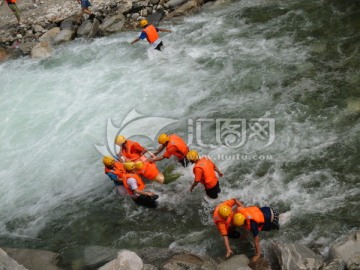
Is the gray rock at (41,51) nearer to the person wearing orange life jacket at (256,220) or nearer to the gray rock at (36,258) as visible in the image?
the gray rock at (36,258)

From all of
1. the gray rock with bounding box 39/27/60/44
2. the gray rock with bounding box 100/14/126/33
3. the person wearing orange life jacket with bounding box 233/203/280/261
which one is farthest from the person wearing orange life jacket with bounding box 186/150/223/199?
the gray rock with bounding box 39/27/60/44

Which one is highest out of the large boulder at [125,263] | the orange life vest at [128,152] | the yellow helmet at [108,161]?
the yellow helmet at [108,161]

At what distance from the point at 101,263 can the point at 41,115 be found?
250 inches

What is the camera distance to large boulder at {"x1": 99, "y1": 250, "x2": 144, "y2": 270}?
631 centimetres

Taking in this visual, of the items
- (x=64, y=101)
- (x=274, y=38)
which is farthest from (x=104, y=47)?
(x=274, y=38)

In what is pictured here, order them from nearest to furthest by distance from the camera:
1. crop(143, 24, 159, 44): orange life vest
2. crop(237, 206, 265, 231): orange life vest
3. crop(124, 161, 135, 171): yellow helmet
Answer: crop(237, 206, 265, 231): orange life vest < crop(124, 161, 135, 171): yellow helmet < crop(143, 24, 159, 44): orange life vest

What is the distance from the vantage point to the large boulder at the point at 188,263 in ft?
20.5

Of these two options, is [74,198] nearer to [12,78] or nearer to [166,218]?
[166,218]

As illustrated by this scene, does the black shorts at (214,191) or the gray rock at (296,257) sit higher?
the black shorts at (214,191)

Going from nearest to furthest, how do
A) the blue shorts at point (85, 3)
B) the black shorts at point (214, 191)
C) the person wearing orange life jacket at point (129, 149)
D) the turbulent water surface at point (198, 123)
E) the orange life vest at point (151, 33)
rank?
1. the black shorts at point (214, 191)
2. the turbulent water surface at point (198, 123)
3. the person wearing orange life jacket at point (129, 149)
4. the orange life vest at point (151, 33)
5. the blue shorts at point (85, 3)

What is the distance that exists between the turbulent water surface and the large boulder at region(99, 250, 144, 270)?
88cm

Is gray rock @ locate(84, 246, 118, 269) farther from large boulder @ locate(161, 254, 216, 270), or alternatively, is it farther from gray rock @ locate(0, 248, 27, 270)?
gray rock @ locate(0, 248, 27, 270)

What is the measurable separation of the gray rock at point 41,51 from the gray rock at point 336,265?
1239 cm

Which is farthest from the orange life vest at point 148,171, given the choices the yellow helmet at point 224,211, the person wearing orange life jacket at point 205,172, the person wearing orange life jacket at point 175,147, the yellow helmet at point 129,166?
the yellow helmet at point 224,211
